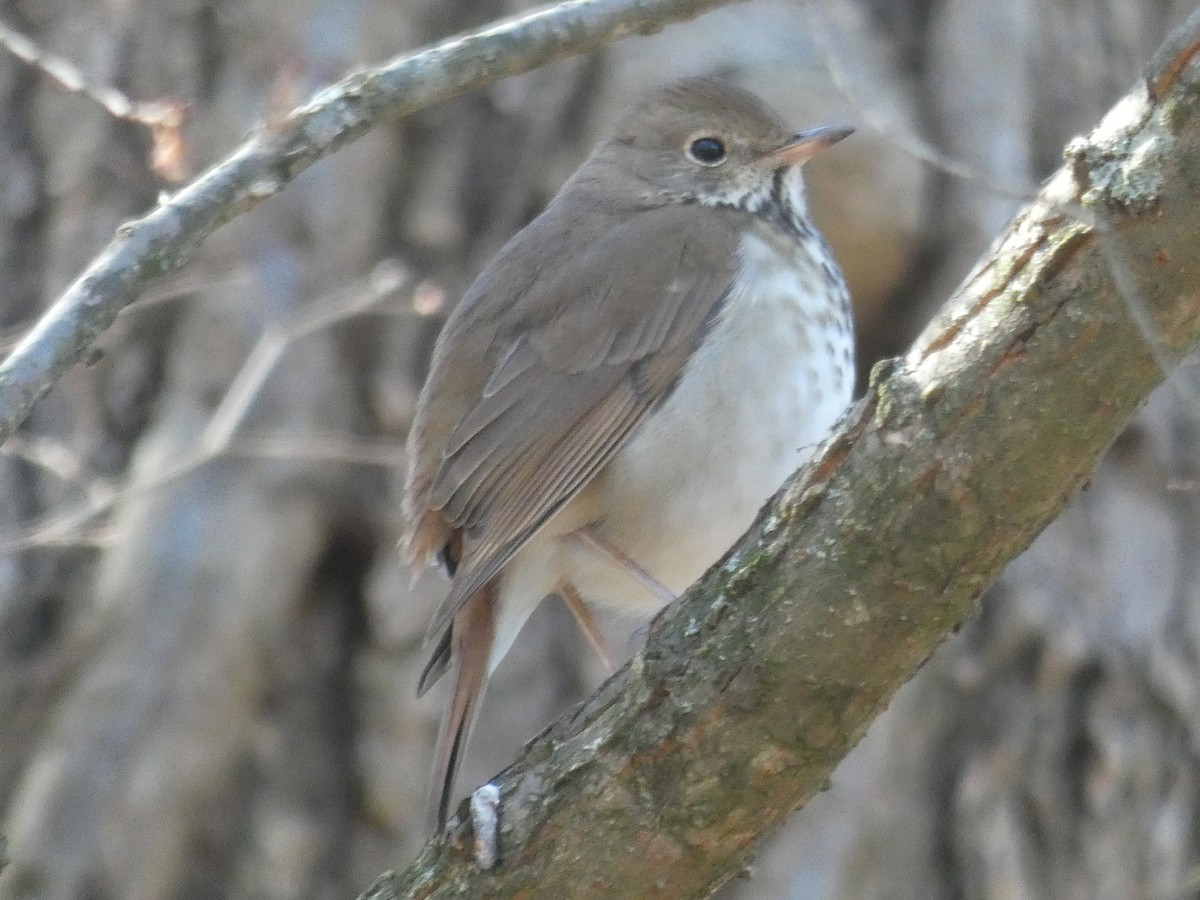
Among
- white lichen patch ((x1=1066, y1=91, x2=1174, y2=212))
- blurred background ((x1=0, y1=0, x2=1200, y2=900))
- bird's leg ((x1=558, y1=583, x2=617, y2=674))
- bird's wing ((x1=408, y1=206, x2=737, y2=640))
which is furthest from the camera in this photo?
blurred background ((x1=0, y1=0, x2=1200, y2=900))

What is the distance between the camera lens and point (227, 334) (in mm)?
4238

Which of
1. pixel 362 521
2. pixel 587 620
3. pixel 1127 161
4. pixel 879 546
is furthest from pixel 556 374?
pixel 1127 161

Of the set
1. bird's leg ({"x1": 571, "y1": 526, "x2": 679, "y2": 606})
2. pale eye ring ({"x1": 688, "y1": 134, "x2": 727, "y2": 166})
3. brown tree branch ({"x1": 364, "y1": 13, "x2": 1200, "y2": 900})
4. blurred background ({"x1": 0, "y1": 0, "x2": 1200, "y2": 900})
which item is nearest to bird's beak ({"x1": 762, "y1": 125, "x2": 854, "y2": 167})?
pale eye ring ({"x1": 688, "y1": 134, "x2": 727, "y2": 166})

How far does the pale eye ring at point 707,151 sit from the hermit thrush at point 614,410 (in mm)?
202

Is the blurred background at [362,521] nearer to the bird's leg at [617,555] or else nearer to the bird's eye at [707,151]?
the bird's eye at [707,151]

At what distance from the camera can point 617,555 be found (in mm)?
3197

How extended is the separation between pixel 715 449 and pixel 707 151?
0.92 metres

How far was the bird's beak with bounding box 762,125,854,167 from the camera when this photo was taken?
11.4 feet

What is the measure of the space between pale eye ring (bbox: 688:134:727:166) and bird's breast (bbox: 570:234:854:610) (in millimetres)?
505

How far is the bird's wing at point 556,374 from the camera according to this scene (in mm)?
3082

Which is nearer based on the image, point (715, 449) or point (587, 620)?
point (715, 449)

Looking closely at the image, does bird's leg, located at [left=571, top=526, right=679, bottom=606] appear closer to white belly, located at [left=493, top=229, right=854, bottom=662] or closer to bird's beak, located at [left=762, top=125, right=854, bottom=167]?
white belly, located at [left=493, top=229, right=854, bottom=662]

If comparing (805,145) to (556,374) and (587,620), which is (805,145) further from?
(587,620)

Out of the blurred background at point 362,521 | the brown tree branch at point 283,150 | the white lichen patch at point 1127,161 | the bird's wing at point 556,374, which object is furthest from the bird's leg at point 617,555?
the white lichen patch at point 1127,161
